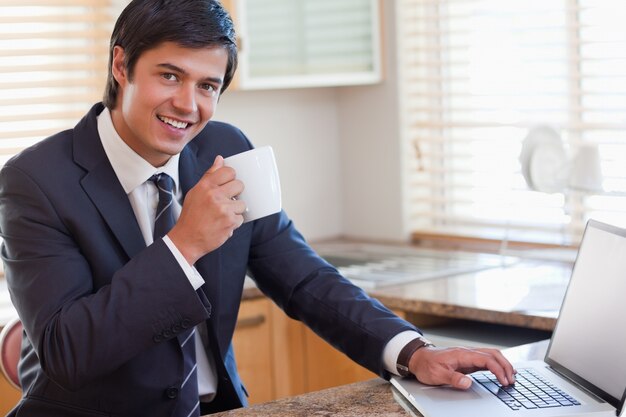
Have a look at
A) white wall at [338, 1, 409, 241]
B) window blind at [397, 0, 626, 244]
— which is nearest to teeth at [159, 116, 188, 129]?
window blind at [397, 0, 626, 244]

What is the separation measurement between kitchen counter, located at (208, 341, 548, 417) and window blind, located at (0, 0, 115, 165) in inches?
66.0

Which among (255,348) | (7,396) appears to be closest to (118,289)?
(7,396)

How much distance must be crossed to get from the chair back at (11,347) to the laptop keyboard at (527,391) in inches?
39.6

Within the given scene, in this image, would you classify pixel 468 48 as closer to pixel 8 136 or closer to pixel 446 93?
pixel 446 93

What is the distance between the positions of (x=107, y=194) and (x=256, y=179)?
0.99ft

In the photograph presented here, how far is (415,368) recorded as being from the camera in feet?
5.58

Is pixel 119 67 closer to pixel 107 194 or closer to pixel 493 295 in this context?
pixel 107 194

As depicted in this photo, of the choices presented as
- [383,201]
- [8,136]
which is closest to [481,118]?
[383,201]

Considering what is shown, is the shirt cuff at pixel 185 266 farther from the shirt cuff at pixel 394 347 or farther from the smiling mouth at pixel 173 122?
the shirt cuff at pixel 394 347

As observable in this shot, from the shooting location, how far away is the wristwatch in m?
1.73

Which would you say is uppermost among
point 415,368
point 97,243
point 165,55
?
point 165,55

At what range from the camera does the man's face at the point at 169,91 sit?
175 cm

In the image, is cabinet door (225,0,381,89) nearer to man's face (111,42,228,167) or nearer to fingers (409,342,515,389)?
man's face (111,42,228,167)

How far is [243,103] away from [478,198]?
0.85m
